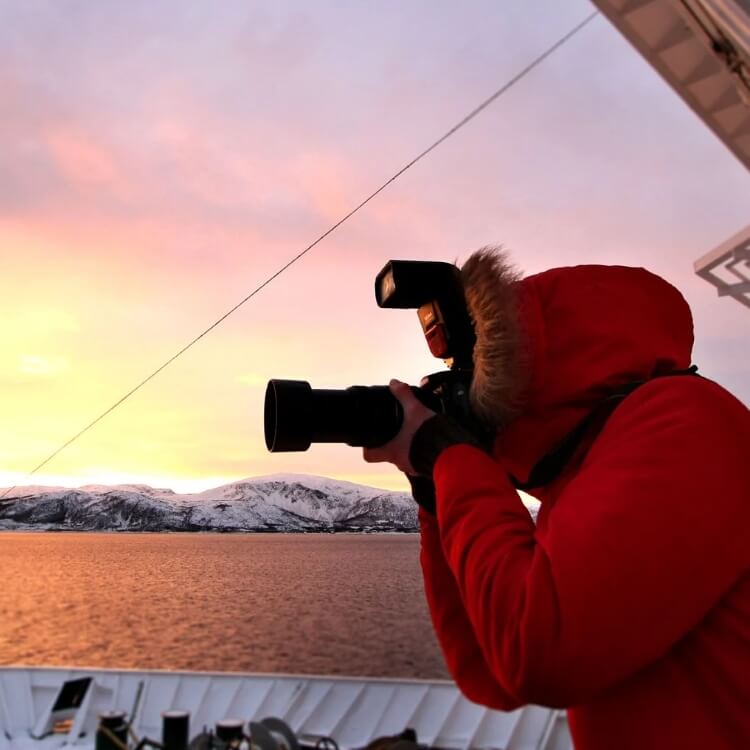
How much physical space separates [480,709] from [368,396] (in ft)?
14.2

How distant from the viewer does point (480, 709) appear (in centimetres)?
467

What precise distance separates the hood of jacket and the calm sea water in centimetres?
2852

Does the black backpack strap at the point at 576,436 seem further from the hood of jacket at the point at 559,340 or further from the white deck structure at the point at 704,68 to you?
the white deck structure at the point at 704,68

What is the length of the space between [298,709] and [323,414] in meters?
4.07

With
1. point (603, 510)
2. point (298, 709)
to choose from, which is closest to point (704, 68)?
point (298, 709)

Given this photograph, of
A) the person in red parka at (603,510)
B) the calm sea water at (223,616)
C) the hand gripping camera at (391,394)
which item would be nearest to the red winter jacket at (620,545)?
→ the person in red parka at (603,510)

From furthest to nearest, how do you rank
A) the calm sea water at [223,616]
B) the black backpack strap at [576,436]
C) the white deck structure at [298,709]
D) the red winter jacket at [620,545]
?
the calm sea water at [223,616]
the white deck structure at [298,709]
the black backpack strap at [576,436]
the red winter jacket at [620,545]


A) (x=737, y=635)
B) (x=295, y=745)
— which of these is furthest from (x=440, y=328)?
(x=295, y=745)

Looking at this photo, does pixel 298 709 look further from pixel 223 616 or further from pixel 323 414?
pixel 223 616

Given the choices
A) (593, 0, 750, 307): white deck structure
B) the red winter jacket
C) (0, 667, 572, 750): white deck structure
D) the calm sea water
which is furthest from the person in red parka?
the calm sea water

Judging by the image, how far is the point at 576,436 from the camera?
2.66 feet

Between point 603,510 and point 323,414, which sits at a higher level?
point 323,414

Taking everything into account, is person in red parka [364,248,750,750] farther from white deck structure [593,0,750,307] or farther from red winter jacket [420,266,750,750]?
white deck structure [593,0,750,307]

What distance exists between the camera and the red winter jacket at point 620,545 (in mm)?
640
